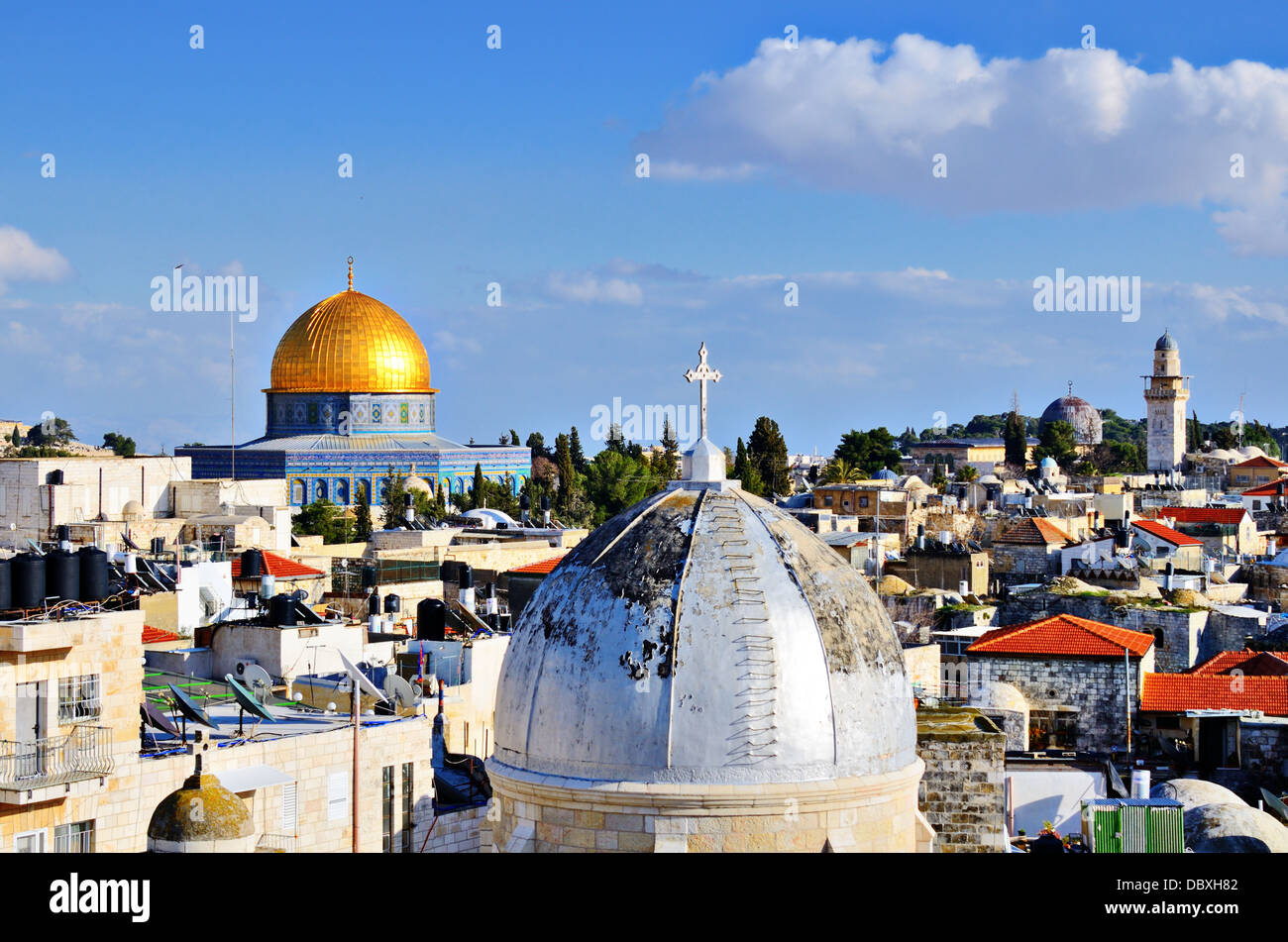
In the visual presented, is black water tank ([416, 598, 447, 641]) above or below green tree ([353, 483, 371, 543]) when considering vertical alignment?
below

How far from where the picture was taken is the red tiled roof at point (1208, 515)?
1977 inches

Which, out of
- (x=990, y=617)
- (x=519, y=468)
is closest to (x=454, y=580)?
(x=990, y=617)

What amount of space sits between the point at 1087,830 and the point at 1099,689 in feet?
26.6

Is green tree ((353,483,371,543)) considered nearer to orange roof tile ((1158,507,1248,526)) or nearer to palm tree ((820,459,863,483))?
palm tree ((820,459,863,483))

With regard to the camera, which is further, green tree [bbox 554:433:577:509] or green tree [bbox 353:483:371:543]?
green tree [bbox 554:433:577:509]

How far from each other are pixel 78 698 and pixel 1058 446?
8249cm

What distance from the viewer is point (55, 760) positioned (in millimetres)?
11367

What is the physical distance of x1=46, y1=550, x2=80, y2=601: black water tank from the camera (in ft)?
39.7

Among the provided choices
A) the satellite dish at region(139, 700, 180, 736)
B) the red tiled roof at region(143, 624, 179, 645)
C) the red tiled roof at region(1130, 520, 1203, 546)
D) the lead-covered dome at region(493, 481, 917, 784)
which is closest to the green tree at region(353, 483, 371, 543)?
the red tiled roof at region(1130, 520, 1203, 546)

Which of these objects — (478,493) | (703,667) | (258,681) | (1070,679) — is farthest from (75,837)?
(478,493)

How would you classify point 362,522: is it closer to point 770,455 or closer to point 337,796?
point 770,455

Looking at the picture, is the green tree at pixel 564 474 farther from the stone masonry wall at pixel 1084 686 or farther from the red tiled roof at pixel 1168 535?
the stone masonry wall at pixel 1084 686

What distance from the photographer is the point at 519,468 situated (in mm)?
60656

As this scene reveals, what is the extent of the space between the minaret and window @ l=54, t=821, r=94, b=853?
262 feet
